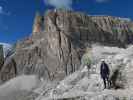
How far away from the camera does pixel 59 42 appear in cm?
11912

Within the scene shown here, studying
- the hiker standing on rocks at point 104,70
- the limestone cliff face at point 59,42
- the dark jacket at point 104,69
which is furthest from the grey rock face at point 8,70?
the dark jacket at point 104,69

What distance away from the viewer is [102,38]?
13012 centimetres

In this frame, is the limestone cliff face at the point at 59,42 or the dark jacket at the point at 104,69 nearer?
the dark jacket at the point at 104,69

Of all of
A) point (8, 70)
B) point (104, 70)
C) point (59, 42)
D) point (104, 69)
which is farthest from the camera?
point (8, 70)

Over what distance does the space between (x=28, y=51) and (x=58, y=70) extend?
17065mm

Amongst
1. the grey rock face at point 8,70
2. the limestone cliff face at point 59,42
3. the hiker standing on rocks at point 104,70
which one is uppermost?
the limestone cliff face at point 59,42

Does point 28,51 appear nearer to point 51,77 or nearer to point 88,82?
point 51,77

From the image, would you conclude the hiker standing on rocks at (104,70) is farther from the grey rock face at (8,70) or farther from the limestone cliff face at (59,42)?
the grey rock face at (8,70)

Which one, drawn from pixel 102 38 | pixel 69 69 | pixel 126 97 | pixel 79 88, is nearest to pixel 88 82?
pixel 79 88

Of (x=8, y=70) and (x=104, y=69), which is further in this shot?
(x=8, y=70)

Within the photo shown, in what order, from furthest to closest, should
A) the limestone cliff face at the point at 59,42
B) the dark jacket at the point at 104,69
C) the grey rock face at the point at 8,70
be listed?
the grey rock face at the point at 8,70 < the limestone cliff face at the point at 59,42 < the dark jacket at the point at 104,69

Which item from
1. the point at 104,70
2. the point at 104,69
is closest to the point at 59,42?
the point at 104,70

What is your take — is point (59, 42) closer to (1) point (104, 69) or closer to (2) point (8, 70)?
(2) point (8, 70)

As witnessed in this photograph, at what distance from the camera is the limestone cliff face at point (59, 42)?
116125 millimetres
